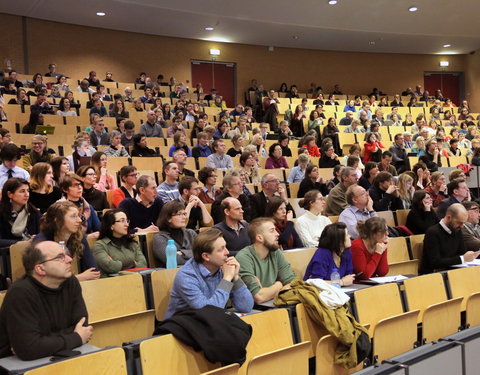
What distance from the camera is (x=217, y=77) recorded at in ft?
48.2

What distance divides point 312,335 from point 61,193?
2.47 meters

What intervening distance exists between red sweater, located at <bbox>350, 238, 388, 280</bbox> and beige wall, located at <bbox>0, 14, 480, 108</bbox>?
1010cm

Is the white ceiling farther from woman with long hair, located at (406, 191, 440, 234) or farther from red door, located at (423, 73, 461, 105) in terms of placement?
woman with long hair, located at (406, 191, 440, 234)

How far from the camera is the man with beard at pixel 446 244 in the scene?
13.7ft

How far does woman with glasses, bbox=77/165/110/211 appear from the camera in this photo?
4.73 meters

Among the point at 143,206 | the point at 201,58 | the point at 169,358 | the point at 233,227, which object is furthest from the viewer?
the point at 201,58

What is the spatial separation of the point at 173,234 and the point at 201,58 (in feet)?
36.5

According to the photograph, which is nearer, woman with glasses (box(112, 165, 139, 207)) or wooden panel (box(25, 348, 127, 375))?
wooden panel (box(25, 348, 127, 375))

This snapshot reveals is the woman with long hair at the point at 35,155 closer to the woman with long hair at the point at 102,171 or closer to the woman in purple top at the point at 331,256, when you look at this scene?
the woman with long hair at the point at 102,171

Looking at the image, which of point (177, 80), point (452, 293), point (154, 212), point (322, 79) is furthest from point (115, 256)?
point (322, 79)

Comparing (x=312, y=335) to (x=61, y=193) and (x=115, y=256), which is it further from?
(x=61, y=193)

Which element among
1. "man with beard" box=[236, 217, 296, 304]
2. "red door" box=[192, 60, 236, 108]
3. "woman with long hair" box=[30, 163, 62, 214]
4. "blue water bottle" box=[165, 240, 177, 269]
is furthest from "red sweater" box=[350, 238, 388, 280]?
"red door" box=[192, 60, 236, 108]

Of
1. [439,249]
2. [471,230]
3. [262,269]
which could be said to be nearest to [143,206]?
[262,269]

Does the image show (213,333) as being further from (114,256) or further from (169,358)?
(114,256)
